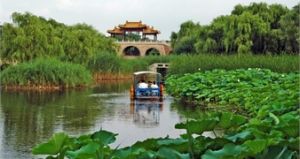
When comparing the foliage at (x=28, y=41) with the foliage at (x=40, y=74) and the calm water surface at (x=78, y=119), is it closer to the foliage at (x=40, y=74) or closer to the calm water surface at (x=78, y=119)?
the foliage at (x=40, y=74)

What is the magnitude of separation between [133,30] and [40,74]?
3231 cm

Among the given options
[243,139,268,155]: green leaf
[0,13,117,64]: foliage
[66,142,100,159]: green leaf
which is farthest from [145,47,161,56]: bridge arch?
[243,139,268,155]: green leaf

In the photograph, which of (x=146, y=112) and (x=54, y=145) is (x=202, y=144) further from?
(x=146, y=112)

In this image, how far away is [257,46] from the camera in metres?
30.1

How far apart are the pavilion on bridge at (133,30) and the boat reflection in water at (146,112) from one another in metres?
38.3

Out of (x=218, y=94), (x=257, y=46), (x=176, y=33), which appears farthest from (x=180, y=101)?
(x=176, y=33)

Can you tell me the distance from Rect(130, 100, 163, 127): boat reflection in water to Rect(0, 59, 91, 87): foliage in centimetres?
777

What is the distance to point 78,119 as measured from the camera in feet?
38.9

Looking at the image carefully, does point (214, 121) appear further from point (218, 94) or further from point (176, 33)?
point (176, 33)

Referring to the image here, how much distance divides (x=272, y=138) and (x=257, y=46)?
2789 cm

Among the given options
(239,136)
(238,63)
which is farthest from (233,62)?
(239,136)

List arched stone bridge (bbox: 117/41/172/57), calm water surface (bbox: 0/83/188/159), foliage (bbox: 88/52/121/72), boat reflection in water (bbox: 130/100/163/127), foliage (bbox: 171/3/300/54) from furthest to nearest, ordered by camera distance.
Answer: arched stone bridge (bbox: 117/41/172/57) → foliage (bbox: 88/52/121/72) → foliage (bbox: 171/3/300/54) → boat reflection in water (bbox: 130/100/163/127) → calm water surface (bbox: 0/83/188/159)

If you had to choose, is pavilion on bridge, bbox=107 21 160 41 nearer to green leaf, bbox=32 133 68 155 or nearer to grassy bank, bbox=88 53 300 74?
grassy bank, bbox=88 53 300 74

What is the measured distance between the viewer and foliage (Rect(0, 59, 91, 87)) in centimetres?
2269
